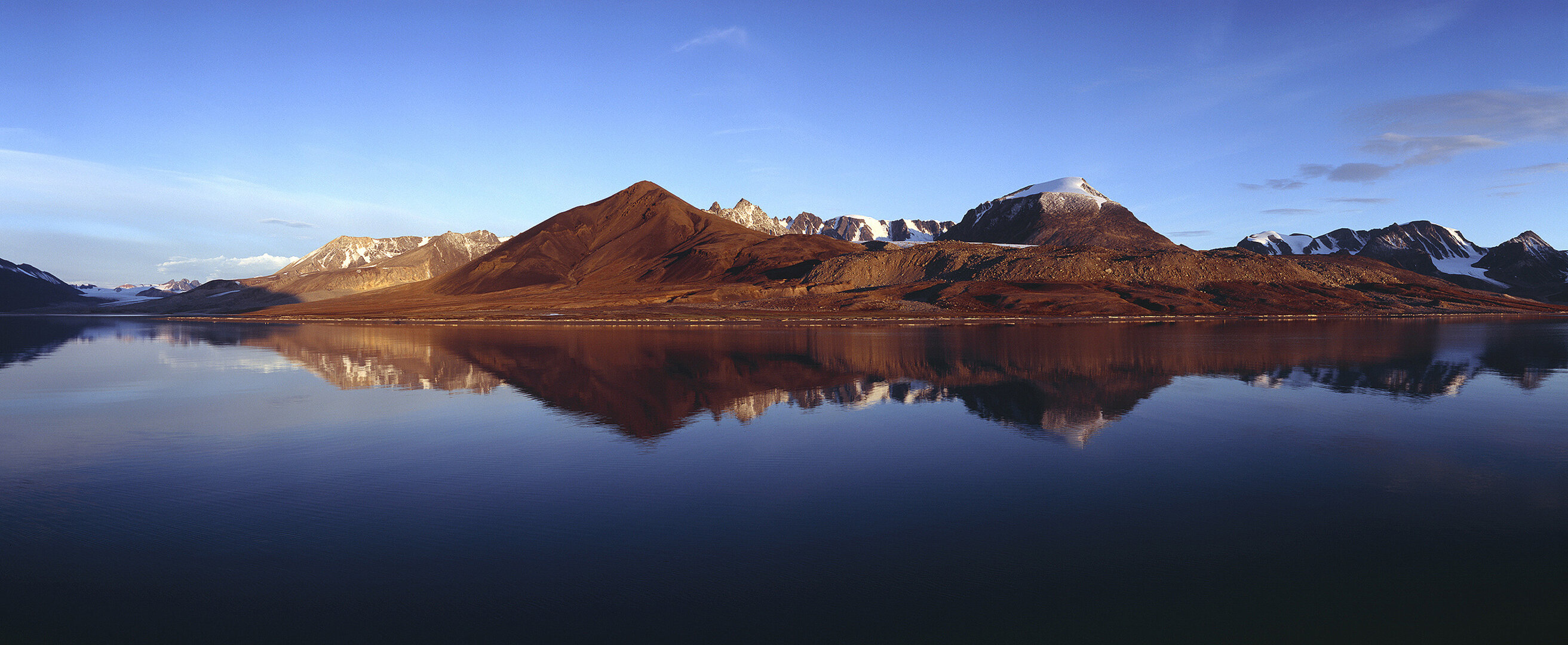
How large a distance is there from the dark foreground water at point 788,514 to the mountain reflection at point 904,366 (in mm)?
458

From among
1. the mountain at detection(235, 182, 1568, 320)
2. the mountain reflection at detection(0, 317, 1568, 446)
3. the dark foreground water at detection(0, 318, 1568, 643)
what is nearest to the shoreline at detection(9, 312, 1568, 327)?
the mountain at detection(235, 182, 1568, 320)

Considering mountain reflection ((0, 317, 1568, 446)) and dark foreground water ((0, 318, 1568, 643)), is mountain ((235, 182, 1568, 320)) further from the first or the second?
dark foreground water ((0, 318, 1568, 643))

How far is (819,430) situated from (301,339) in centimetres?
5818

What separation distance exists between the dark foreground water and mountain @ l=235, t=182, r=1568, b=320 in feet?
240

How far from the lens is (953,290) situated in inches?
4988

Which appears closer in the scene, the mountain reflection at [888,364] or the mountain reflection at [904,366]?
the mountain reflection at [904,366]

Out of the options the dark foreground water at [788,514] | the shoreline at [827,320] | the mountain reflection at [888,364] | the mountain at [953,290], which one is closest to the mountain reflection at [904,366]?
the mountain reflection at [888,364]

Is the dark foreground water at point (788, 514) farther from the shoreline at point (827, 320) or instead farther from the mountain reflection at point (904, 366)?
the shoreline at point (827, 320)

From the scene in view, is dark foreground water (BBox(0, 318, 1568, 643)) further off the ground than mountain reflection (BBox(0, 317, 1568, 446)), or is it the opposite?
mountain reflection (BBox(0, 317, 1568, 446))

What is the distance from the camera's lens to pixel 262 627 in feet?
26.1

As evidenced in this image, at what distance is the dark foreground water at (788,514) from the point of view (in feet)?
26.6

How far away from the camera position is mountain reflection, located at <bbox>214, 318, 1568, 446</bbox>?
23141 millimetres

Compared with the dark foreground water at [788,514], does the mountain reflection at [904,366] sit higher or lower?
higher

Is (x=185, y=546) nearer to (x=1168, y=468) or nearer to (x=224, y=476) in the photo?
(x=224, y=476)
